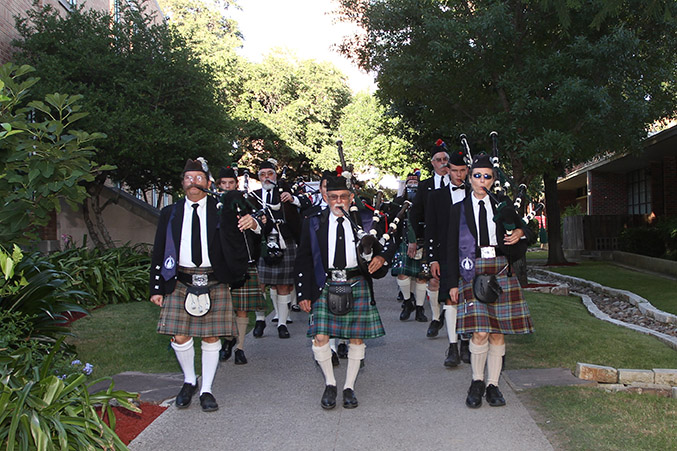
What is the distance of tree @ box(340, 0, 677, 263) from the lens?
1070 centimetres

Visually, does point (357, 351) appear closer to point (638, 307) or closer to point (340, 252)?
point (340, 252)

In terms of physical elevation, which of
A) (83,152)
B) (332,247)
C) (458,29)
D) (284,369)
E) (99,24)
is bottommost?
(284,369)

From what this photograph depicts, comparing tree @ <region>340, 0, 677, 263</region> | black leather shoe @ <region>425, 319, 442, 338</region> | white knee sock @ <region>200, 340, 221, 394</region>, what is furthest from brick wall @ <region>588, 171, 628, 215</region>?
white knee sock @ <region>200, 340, 221, 394</region>

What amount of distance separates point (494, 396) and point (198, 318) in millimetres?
2376

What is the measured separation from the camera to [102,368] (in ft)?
21.1

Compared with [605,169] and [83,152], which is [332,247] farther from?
[605,169]

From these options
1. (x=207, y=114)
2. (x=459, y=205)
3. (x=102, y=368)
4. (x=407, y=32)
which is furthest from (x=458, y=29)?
(x=102, y=368)

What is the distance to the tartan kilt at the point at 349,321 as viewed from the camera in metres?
5.10

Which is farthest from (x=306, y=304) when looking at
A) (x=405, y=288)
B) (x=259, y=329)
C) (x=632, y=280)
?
(x=632, y=280)

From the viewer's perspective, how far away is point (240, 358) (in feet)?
21.8

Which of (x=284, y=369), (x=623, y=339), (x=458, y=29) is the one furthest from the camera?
(x=458, y=29)

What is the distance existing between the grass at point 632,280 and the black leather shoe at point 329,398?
720 centimetres

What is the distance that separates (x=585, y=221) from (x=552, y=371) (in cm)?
1846

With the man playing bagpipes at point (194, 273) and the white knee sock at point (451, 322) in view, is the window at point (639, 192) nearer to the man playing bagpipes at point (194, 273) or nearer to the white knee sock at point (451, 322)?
the white knee sock at point (451, 322)
